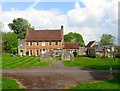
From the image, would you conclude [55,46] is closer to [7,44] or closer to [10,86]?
[7,44]

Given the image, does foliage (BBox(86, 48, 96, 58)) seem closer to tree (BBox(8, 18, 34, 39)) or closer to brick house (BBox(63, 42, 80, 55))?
brick house (BBox(63, 42, 80, 55))

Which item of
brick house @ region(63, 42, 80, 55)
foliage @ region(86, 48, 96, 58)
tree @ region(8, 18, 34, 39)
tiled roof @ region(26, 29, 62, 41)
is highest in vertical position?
tree @ region(8, 18, 34, 39)

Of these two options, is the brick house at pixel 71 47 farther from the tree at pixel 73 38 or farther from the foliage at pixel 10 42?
the tree at pixel 73 38

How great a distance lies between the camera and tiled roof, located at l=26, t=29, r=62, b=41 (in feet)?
263

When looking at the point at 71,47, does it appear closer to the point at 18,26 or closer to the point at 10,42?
the point at 10,42

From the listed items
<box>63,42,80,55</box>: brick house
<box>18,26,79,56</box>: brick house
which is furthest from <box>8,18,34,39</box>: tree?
<box>63,42,80,55</box>: brick house

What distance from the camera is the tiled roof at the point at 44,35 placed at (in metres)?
80.3

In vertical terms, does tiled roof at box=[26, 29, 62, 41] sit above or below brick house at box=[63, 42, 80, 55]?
above

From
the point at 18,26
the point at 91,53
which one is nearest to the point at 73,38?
the point at 18,26

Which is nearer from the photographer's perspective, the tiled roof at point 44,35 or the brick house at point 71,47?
the tiled roof at point 44,35

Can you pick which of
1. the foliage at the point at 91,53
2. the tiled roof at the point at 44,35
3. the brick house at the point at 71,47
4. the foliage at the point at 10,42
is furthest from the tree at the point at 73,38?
the tiled roof at the point at 44,35

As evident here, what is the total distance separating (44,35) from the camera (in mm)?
81312

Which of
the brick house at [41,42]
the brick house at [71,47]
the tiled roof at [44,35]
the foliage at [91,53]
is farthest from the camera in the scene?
the brick house at [71,47]

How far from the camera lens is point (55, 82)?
20.8 metres
